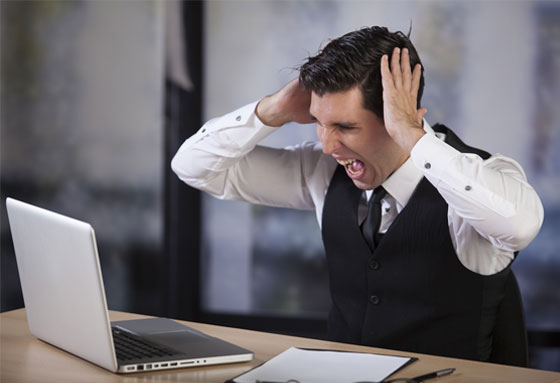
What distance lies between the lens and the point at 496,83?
131 inches

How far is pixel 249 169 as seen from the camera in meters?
2.21

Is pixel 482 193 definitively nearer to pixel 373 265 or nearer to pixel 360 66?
pixel 373 265

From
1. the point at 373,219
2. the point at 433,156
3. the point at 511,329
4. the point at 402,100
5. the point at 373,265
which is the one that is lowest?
the point at 511,329

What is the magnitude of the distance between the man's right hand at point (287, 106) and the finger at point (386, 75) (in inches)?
10.9

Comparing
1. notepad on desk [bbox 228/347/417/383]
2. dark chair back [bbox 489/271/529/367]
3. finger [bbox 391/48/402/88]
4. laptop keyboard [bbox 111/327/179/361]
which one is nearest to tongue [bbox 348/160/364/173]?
finger [bbox 391/48/402/88]

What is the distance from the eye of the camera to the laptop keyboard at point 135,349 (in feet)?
4.48

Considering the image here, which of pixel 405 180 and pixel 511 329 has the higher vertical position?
pixel 405 180

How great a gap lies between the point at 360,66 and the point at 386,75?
10 centimetres

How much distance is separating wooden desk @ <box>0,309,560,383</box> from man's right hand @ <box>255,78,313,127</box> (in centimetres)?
72

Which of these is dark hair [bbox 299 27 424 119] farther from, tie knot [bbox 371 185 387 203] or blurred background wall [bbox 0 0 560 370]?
blurred background wall [bbox 0 0 560 370]

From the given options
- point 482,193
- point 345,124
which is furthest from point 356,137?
point 482,193

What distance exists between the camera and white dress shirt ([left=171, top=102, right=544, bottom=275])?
5.26 feet

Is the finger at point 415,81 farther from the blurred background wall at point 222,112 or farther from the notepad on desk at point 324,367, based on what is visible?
the blurred background wall at point 222,112

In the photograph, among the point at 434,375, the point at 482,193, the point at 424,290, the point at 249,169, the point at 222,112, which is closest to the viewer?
the point at 434,375
